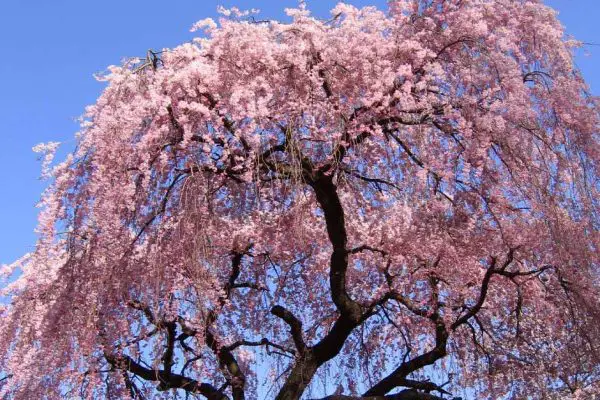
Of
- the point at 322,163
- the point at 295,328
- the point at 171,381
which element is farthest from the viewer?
the point at 171,381

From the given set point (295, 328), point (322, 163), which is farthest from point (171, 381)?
point (322, 163)

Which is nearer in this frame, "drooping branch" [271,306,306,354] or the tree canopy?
the tree canopy

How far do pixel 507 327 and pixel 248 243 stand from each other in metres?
3.54

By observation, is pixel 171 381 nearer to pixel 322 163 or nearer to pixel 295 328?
pixel 295 328

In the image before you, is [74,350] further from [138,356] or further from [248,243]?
[248,243]

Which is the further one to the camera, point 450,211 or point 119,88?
point 450,211

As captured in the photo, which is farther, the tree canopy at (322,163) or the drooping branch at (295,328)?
the drooping branch at (295,328)

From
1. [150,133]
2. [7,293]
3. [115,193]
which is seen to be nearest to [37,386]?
[7,293]

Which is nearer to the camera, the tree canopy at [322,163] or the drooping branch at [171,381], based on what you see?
the tree canopy at [322,163]

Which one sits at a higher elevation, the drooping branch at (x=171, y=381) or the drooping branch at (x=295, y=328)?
the drooping branch at (x=295, y=328)

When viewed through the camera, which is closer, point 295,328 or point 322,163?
point 322,163

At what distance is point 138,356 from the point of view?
24.1 ft

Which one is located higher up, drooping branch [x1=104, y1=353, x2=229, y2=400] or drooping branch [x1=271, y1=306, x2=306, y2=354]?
drooping branch [x1=271, y1=306, x2=306, y2=354]

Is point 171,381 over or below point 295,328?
below
